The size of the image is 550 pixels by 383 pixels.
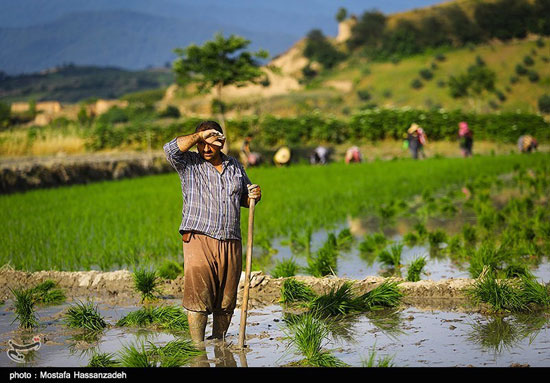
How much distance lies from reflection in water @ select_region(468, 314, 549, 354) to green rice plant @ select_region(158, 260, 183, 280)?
10.4 feet

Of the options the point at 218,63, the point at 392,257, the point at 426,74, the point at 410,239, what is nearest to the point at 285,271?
the point at 392,257

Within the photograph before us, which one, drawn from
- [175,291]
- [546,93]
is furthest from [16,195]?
[546,93]

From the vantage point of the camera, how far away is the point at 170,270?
774 cm

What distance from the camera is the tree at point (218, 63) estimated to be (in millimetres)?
27328

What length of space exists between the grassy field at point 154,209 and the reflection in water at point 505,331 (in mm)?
3228

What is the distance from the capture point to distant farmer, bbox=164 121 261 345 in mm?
5109

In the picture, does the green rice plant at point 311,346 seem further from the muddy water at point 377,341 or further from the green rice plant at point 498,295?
the green rice plant at point 498,295

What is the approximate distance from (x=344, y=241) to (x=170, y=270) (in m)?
2.81

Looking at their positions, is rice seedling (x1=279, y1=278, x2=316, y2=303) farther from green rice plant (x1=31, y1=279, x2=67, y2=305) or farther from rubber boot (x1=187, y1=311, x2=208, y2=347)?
green rice plant (x1=31, y1=279, x2=67, y2=305)

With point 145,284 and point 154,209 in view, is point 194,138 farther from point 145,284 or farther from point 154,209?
point 154,209

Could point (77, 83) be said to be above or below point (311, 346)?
above

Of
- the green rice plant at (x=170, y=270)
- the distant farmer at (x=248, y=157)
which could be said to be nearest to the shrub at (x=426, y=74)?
the distant farmer at (x=248, y=157)

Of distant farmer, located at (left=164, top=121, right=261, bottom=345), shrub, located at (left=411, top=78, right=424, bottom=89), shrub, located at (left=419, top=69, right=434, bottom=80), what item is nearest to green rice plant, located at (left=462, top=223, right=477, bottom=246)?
distant farmer, located at (left=164, top=121, right=261, bottom=345)

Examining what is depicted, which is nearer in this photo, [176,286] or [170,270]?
[176,286]
